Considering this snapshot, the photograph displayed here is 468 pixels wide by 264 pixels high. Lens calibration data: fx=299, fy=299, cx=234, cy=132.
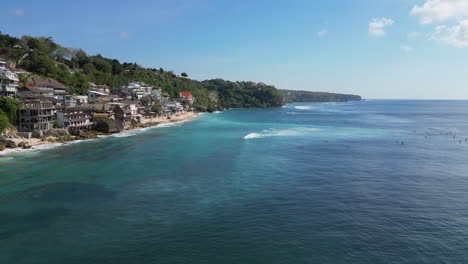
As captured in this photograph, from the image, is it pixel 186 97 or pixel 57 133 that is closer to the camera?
pixel 57 133

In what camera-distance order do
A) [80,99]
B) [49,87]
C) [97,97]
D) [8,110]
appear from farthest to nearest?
[97,97], [80,99], [49,87], [8,110]

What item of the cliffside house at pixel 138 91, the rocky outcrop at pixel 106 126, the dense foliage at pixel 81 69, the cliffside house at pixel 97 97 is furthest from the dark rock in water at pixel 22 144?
the cliffside house at pixel 138 91

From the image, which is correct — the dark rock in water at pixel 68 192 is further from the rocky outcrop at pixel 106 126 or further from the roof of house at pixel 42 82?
the roof of house at pixel 42 82

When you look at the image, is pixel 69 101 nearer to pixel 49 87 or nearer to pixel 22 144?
pixel 49 87

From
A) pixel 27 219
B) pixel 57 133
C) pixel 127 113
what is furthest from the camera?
pixel 127 113

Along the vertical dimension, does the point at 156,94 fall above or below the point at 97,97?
above

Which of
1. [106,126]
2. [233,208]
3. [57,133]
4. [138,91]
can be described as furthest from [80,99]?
[233,208]

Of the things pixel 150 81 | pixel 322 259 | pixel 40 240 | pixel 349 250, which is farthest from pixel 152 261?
pixel 150 81
